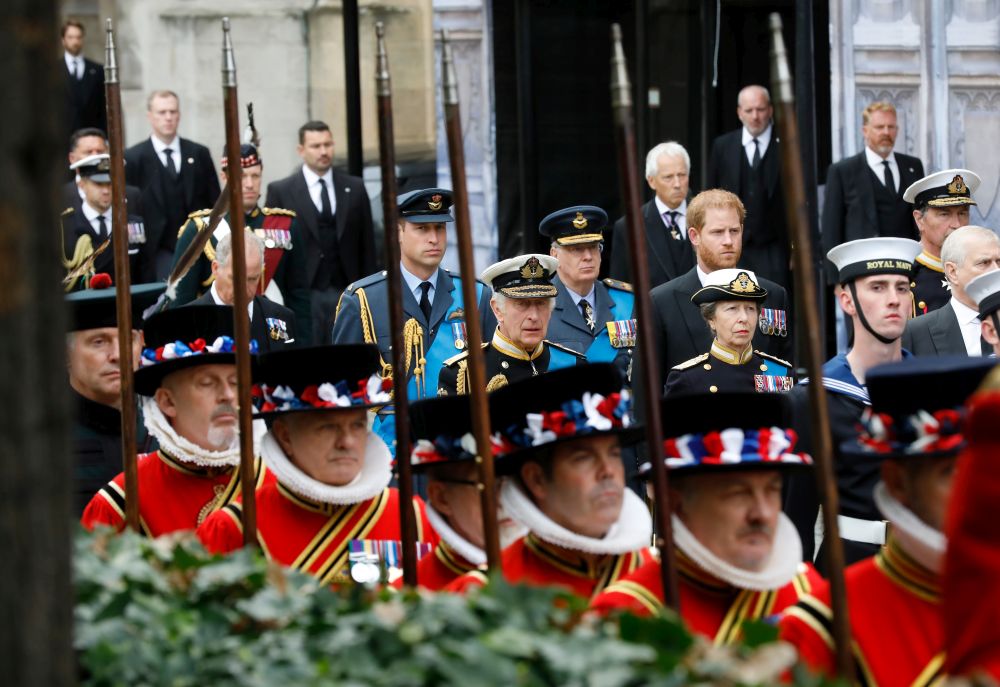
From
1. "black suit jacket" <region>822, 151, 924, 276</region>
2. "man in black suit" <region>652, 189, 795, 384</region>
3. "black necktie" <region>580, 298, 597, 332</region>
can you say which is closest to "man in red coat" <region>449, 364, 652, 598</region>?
"man in black suit" <region>652, 189, 795, 384</region>

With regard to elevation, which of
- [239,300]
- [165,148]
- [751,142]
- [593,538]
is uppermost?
[165,148]

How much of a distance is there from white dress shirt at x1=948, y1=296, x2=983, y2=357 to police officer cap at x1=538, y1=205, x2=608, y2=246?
201 cm

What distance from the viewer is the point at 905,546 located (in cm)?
470

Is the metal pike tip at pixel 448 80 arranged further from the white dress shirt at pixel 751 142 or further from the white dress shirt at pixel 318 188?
the white dress shirt at pixel 751 142

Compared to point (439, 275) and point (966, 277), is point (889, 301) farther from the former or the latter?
point (439, 275)

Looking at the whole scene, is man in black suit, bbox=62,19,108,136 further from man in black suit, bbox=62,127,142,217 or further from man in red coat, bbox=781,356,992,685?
man in red coat, bbox=781,356,992,685

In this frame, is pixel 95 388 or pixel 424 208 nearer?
pixel 95 388

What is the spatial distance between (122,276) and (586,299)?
4040 mm

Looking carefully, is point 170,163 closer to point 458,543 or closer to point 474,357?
point 458,543

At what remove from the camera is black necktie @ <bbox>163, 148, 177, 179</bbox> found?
1311cm

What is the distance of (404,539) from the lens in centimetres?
557

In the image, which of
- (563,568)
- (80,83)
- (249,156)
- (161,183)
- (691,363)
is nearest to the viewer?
(563,568)

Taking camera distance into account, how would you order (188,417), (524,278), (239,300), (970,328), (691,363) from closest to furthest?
(239,300), (188,417), (691,363), (970,328), (524,278)

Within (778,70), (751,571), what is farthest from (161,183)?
(778,70)
